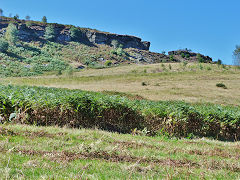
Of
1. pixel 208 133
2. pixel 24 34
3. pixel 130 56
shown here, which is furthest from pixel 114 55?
pixel 208 133

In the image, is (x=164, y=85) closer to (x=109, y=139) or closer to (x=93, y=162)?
(x=109, y=139)

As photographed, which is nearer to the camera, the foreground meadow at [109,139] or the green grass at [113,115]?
the foreground meadow at [109,139]

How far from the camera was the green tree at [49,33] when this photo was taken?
132 metres

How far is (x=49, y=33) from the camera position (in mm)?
133125

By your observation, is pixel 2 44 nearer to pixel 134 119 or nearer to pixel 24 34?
pixel 24 34

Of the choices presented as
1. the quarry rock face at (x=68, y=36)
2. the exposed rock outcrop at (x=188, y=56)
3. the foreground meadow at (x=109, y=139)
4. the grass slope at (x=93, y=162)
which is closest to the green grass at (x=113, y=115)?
the foreground meadow at (x=109, y=139)

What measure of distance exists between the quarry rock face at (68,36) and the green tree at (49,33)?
9.60 ft

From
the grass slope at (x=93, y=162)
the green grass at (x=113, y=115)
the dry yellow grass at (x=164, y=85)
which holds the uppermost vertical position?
the dry yellow grass at (x=164, y=85)

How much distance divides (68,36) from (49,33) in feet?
44.5

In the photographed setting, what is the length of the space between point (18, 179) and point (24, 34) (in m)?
139

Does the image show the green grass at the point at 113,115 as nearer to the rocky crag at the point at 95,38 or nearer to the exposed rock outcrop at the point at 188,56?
the rocky crag at the point at 95,38

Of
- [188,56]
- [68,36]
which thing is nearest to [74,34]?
[68,36]

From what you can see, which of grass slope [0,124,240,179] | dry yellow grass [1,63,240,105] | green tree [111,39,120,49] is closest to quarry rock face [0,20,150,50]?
green tree [111,39,120,49]

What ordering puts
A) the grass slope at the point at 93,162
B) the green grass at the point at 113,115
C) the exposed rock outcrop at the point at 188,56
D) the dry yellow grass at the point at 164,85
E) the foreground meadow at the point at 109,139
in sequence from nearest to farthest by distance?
1. the grass slope at the point at 93,162
2. the foreground meadow at the point at 109,139
3. the green grass at the point at 113,115
4. the dry yellow grass at the point at 164,85
5. the exposed rock outcrop at the point at 188,56
